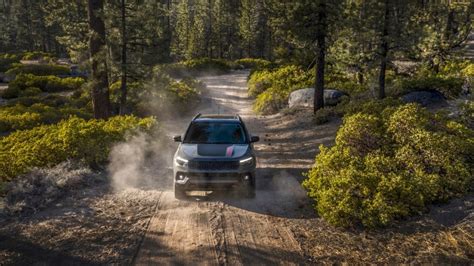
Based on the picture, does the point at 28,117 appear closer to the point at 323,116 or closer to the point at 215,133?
the point at 215,133

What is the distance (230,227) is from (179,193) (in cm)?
188

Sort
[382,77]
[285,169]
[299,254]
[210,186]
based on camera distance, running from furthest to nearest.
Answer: [382,77] < [285,169] < [210,186] < [299,254]

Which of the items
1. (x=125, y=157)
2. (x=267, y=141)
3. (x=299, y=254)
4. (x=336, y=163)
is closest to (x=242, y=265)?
(x=299, y=254)

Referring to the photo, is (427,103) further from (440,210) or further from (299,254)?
(299,254)

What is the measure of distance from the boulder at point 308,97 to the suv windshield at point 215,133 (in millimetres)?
12546

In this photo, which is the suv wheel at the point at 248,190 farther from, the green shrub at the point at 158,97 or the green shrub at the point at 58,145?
the green shrub at the point at 158,97

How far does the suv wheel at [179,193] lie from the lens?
28.8 ft

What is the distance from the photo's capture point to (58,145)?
1119 centimetres

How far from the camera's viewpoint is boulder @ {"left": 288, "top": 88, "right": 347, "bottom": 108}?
21.4 m

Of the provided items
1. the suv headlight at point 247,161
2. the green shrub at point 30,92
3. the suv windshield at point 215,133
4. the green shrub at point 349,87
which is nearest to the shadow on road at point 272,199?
the suv headlight at point 247,161

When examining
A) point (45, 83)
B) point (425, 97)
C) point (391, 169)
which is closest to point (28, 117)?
point (45, 83)

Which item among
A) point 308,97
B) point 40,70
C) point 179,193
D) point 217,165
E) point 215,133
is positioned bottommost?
point 179,193

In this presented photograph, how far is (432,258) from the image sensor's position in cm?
606

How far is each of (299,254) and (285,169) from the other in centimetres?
589
